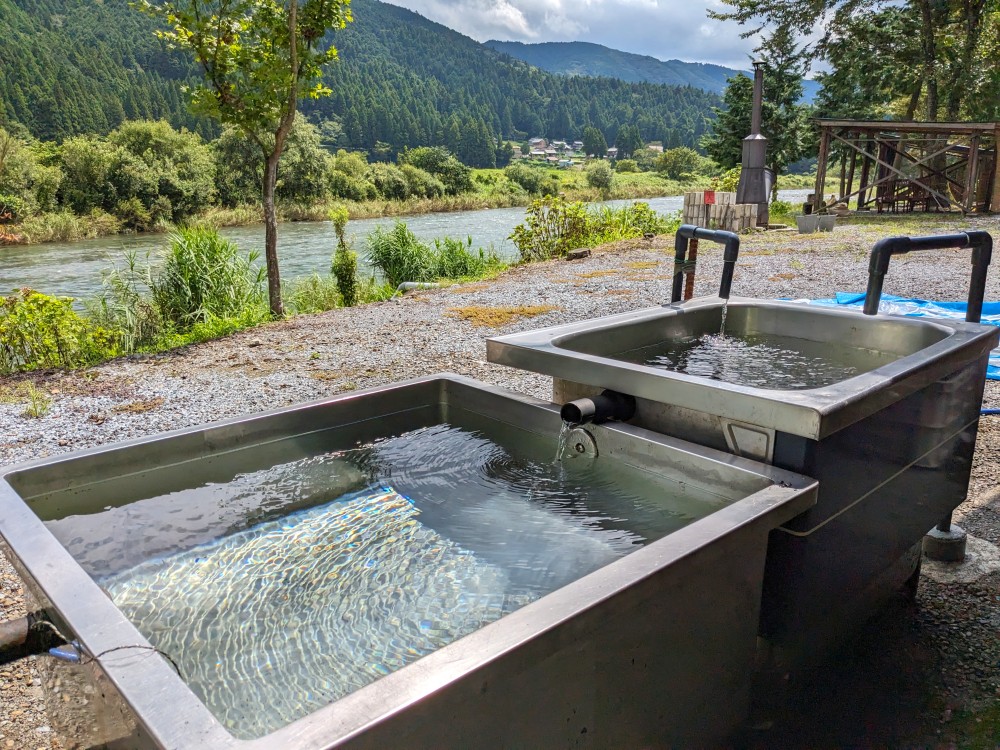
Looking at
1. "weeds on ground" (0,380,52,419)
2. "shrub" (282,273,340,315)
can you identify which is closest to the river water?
"shrub" (282,273,340,315)

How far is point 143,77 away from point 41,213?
127 ft

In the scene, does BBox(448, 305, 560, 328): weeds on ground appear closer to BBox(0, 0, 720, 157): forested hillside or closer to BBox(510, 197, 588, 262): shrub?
BBox(0, 0, 720, 157): forested hillside

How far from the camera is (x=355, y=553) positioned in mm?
1432

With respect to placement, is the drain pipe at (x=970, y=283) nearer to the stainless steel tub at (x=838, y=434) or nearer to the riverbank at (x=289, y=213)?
the stainless steel tub at (x=838, y=434)

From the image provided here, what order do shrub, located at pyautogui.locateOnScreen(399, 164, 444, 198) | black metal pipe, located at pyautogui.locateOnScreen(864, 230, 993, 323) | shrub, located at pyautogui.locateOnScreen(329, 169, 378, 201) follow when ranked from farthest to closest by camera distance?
shrub, located at pyautogui.locateOnScreen(399, 164, 444, 198) < shrub, located at pyautogui.locateOnScreen(329, 169, 378, 201) < black metal pipe, located at pyautogui.locateOnScreen(864, 230, 993, 323)

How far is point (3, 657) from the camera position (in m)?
0.95

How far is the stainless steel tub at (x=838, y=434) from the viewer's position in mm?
1303

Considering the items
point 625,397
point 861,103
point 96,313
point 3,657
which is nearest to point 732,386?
point 625,397

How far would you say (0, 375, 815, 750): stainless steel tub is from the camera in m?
0.70

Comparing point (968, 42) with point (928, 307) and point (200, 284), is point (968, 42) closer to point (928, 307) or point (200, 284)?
point (928, 307)

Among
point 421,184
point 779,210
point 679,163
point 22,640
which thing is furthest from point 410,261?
point 679,163

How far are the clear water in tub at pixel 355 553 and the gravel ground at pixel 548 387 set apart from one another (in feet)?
1.84

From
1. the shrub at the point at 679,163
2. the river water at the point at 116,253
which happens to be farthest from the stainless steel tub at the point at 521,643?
the shrub at the point at 679,163

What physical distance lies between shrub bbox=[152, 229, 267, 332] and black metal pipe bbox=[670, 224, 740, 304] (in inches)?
199
